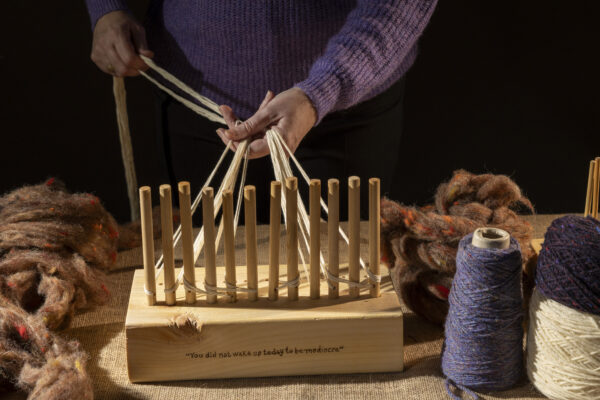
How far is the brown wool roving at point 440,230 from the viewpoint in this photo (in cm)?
122

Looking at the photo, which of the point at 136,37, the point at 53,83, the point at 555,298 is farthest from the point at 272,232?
the point at 53,83

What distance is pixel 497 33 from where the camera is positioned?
246 centimetres

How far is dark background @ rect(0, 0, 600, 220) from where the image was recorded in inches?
95.4

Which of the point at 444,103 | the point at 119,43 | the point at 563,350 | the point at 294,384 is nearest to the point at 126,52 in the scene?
the point at 119,43

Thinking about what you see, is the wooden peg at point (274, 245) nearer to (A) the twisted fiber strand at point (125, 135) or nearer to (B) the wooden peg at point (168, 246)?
(B) the wooden peg at point (168, 246)

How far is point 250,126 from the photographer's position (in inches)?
49.5

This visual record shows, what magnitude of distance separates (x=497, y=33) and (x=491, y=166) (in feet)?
1.40

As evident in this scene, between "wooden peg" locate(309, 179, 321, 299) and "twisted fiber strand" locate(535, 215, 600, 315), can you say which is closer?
"twisted fiber strand" locate(535, 215, 600, 315)

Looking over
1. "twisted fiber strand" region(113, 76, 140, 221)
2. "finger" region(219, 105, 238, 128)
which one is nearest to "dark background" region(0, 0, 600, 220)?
"twisted fiber strand" region(113, 76, 140, 221)

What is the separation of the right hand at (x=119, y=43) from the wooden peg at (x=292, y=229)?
1.71ft

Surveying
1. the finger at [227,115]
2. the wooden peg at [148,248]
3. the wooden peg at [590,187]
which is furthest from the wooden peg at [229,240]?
the wooden peg at [590,187]

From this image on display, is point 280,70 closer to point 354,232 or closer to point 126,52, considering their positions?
point 126,52

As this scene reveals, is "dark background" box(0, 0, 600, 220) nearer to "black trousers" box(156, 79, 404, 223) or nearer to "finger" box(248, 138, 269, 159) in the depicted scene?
"black trousers" box(156, 79, 404, 223)

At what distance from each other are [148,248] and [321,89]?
0.38m
